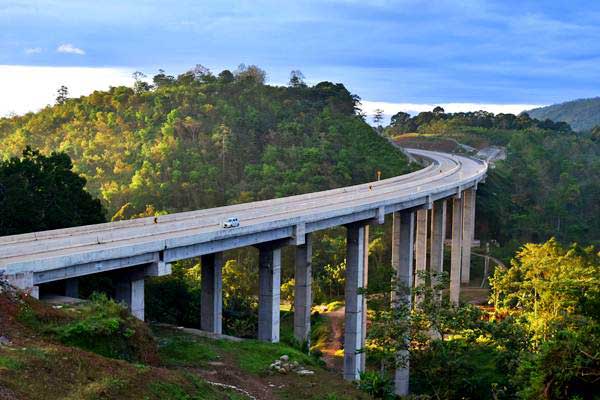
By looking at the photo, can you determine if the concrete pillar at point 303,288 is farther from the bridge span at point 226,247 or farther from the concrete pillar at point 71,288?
the concrete pillar at point 71,288

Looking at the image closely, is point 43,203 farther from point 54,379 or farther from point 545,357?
point 545,357

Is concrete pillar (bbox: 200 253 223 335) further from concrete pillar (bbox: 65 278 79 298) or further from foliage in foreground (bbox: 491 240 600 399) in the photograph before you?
foliage in foreground (bbox: 491 240 600 399)

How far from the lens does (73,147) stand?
9669cm

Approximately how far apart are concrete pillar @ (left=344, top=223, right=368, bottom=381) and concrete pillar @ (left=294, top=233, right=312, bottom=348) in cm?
355

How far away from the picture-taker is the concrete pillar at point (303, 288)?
4022 centimetres

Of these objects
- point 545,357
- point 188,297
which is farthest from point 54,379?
point 188,297

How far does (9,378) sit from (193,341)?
40.4 ft

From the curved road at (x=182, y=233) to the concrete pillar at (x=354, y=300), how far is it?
1.56 meters

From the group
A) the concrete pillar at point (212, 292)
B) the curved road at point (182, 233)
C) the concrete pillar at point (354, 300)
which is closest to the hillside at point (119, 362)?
the curved road at point (182, 233)

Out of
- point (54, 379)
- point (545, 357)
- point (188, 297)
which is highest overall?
point (54, 379)

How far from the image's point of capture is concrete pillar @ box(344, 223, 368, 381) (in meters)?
43.9

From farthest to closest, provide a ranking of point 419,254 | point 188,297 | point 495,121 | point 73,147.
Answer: point 495,121 → point 73,147 → point 419,254 → point 188,297

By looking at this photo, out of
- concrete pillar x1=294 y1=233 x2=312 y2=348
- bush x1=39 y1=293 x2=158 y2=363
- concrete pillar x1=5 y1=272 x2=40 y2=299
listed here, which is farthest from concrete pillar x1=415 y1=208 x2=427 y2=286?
concrete pillar x1=5 y1=272 x2=40 y2=299

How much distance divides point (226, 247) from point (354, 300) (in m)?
14.8
